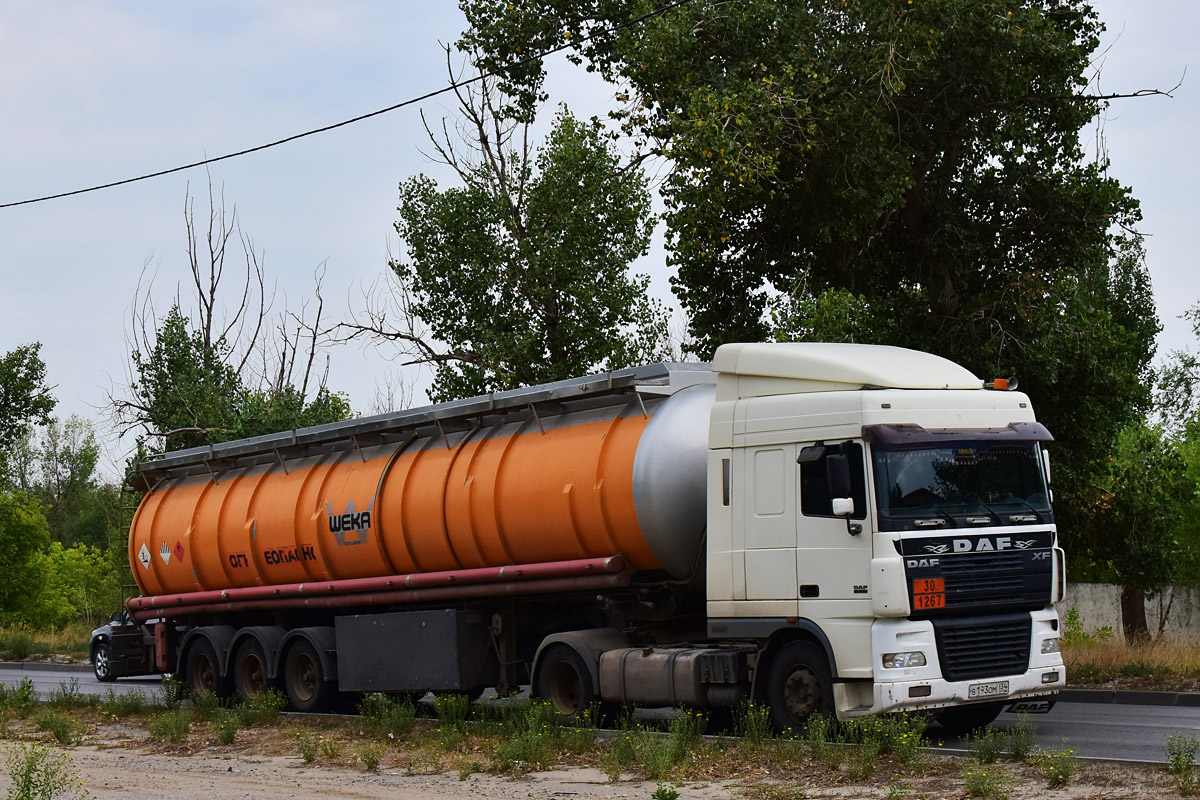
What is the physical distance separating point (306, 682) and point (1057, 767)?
11.3 metres

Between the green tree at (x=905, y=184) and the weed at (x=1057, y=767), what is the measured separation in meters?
8.86

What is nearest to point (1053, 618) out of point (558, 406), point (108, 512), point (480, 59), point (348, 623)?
point (558, 406)

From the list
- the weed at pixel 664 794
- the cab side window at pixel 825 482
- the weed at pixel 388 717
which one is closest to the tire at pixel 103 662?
the weed at pixel 388 717

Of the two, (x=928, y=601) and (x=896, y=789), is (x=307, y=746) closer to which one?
(x=928, y=601)

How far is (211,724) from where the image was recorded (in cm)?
1662

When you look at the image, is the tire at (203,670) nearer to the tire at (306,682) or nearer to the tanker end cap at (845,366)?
the tire at (306,682)

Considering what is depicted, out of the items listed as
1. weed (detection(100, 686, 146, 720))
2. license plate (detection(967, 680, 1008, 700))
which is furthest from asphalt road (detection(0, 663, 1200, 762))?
weed (detection(100, 686, 146, 720))

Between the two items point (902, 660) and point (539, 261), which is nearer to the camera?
point (902, 660)

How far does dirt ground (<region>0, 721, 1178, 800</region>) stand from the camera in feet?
31.7

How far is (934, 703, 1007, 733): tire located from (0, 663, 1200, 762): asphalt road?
5.4 inches

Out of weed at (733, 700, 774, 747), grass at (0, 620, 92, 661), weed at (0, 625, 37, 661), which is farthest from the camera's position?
grass at (0, 620, 92, 661)

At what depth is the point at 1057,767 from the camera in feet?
31.6

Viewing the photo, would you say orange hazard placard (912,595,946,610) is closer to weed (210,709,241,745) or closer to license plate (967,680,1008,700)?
license plate (967,680,1008,700)

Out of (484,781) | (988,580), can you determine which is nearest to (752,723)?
(484,781)
